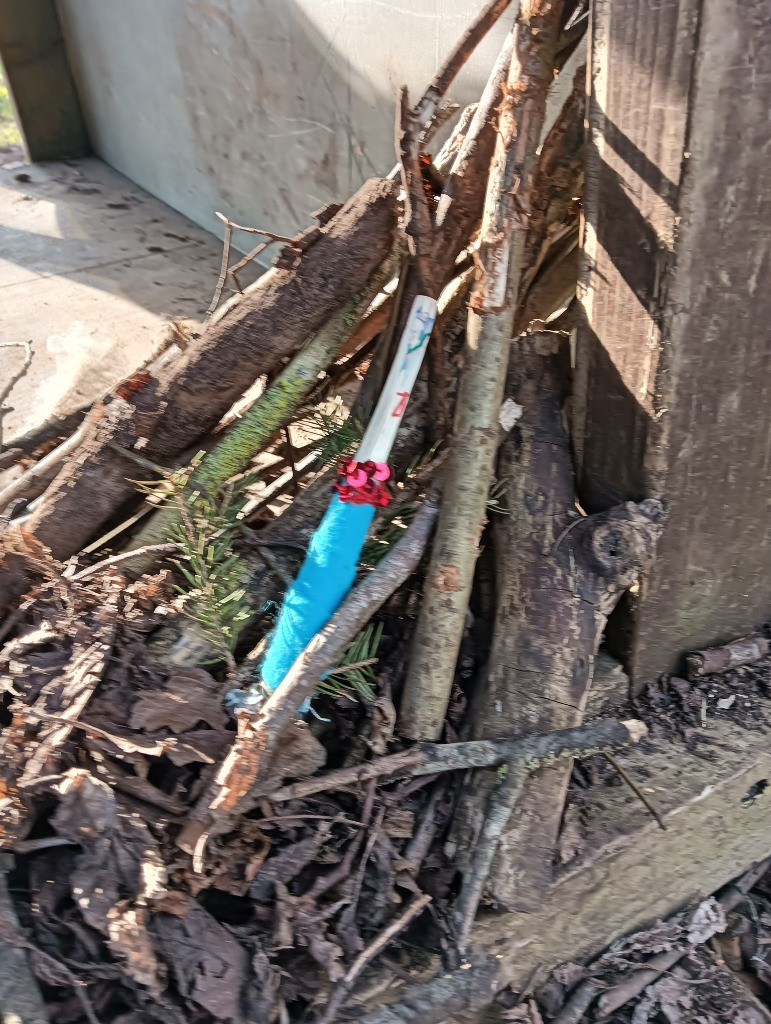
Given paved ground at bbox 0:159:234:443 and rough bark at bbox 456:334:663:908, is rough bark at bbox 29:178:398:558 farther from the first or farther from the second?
paved ground at bbox 0:159:234:443

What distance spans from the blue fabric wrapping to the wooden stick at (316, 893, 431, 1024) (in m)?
0.46

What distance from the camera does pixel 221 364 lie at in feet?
5.19

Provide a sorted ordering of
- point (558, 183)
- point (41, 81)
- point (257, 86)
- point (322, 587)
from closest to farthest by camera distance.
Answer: point (322, 587) → point (558, 183) → point (257, 86) → point (41, 81)

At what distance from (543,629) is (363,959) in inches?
25.9

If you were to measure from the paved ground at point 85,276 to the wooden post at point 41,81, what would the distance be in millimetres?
191

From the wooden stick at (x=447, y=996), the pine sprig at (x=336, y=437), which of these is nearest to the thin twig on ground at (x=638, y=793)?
the wooden stick at (x=447, y=996)

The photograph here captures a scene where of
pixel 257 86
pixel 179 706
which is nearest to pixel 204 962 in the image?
pixel 179 706

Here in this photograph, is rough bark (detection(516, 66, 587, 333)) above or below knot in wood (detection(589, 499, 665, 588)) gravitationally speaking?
above

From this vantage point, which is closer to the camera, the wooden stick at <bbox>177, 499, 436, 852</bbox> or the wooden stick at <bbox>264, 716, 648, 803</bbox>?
the wooden stick at <bbox>177, 499, 436, 852</bbox>

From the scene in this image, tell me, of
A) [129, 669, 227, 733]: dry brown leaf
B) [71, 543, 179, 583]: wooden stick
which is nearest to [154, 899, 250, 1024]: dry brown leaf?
[129, 669, 227, 733]: dry brown leaf

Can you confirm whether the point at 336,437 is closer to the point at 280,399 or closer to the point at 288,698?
the point at 280,399

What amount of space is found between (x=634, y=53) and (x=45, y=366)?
9.33ft

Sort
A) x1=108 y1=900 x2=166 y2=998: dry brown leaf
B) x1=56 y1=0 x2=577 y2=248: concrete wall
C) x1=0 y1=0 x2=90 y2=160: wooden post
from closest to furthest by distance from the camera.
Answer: x1=108 y1=900 x2=166 y2=998: dry brown leaf < x1=56 y1=0 x2=577 y2=248: concrete wall < x1=0 y1=0 x2=90 y2=160: wooden post

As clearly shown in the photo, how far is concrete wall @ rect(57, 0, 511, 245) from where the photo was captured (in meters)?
2.89
